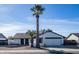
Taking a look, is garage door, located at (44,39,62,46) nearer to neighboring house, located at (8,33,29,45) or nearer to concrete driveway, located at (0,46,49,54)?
concrete driveway, located at (0,46,49,54)

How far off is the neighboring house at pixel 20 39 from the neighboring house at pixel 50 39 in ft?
1.01

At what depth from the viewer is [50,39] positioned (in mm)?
4750

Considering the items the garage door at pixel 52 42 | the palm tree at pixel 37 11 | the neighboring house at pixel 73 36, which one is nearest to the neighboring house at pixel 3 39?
the palm tree at pixel 37 11

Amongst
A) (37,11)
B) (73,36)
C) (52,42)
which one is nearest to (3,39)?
(37,11)

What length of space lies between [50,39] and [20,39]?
0.64 meters

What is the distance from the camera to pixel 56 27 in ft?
15.0

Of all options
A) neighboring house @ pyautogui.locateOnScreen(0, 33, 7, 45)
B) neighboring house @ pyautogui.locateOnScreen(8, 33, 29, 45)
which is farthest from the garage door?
neighboring house @ pyautogui.locateOnScreen(0, 33, 7, 45)

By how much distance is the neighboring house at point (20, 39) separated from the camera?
456 centimetres

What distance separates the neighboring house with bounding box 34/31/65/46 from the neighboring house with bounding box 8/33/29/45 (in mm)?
308

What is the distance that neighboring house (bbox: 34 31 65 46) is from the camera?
4.65m

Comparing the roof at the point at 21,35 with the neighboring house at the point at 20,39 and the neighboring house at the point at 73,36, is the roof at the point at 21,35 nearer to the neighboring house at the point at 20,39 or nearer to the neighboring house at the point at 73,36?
the neighboring house at the point at 20,39

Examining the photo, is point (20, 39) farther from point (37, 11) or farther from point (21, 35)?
point (37, 11)
